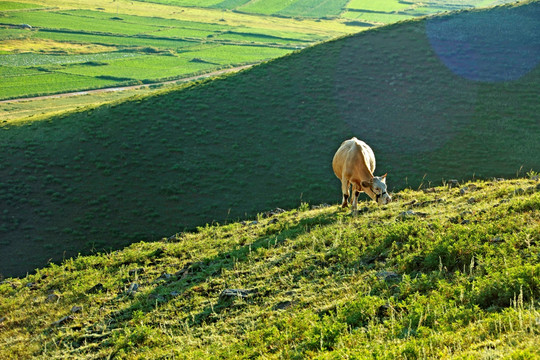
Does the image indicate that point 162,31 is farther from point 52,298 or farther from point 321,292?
point 321,292

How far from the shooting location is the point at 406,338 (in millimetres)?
6809

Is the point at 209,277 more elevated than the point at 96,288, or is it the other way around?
the point at 209,277

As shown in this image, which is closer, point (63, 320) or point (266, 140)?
point (63, 320)

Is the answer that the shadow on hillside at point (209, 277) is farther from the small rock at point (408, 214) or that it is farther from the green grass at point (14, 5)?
the green grass at point (14, 5)

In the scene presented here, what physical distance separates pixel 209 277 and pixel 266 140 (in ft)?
77.5

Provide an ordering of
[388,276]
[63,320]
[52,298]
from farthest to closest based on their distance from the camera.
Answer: [52,298] → [63,320] → [388,276]

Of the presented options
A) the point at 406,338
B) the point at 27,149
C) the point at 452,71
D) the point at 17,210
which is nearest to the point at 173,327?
the point at 406,338

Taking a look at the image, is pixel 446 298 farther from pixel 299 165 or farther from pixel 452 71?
pixel 452 71

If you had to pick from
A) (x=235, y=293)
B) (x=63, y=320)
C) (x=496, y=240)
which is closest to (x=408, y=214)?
(x=496, y=240)

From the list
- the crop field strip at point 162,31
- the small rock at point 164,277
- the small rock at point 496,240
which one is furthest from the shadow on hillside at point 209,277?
the crop field strip at point 162,31

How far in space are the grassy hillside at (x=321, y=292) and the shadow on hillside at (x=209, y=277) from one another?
0.17 ft

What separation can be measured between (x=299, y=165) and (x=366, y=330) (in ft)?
82.4

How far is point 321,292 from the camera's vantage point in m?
9.95

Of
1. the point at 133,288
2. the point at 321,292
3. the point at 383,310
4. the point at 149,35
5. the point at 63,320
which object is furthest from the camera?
the point at 149,35
